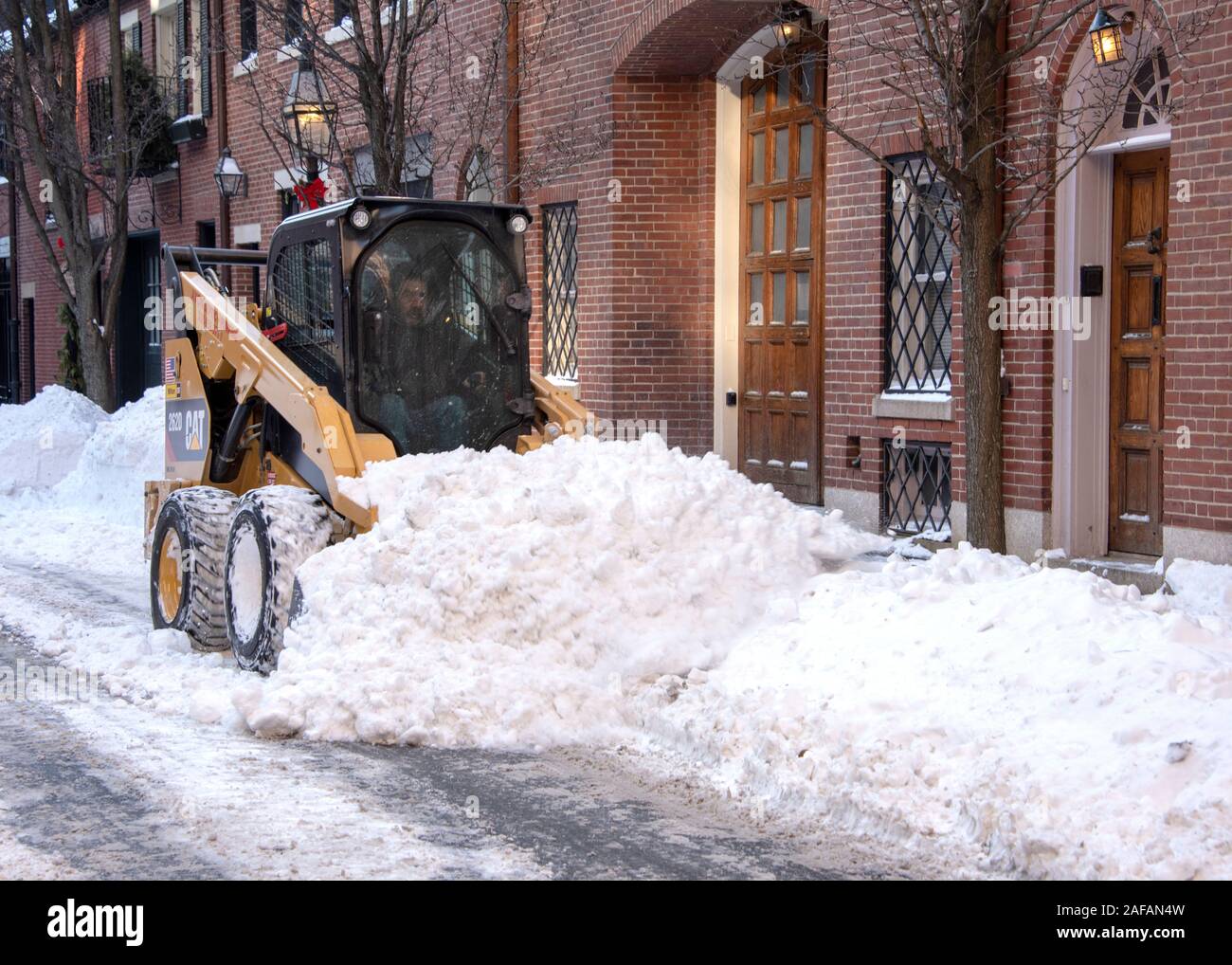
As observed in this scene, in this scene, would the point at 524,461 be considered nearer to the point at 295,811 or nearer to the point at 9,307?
the point at 295,811

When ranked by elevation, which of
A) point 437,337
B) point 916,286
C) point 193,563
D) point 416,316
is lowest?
point 193,563

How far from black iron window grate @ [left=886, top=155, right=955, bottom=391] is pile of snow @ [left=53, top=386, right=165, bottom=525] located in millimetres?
7889

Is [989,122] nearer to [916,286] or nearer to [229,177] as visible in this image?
A: [916,286]

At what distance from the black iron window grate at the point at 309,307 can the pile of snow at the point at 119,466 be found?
660 cm

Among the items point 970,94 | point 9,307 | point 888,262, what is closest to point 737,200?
point 888,262

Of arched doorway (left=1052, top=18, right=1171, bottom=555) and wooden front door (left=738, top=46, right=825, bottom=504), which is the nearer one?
arched doorway (left=1052, top=18, right=1171, bottom=555)

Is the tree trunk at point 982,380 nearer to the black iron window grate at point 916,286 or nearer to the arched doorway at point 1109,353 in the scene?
the arched doorway at point 1109,353

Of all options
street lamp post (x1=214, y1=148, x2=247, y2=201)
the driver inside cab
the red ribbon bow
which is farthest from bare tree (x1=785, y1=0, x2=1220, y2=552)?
street lamp post (x1=214, y1=148, x2=247, y2=201)

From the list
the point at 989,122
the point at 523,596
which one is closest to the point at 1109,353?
the point at 989,122

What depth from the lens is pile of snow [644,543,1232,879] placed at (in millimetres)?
5098

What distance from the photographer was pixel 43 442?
18.7m

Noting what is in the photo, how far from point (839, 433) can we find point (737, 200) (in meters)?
3.26

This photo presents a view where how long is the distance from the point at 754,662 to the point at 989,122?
3.86 m

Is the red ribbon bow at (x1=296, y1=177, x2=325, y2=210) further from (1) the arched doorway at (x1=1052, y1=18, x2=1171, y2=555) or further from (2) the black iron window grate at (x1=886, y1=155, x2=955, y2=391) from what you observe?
(1) the arched doorway at (x1=1052, y1=18, x2=1171, y2=555)
